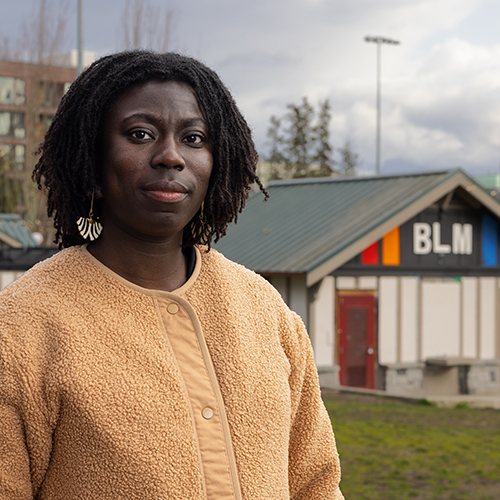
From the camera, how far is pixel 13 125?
3878 centimetres

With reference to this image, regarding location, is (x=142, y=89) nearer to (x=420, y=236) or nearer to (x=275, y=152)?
(x=420, y=236)

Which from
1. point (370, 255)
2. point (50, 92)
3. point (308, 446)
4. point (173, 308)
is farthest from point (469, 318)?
point (50, 92)

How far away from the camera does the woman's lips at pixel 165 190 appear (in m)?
1.71

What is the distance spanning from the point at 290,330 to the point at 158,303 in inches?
15.1

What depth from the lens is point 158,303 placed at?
5.92 feet

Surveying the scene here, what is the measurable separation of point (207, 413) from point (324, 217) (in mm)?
16053

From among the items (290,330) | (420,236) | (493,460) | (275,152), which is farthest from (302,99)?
(290,330)

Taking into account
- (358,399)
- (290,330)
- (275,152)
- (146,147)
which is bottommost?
(358,399)

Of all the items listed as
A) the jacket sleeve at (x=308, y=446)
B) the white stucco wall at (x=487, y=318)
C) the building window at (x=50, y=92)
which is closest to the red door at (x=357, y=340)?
the white stucco wall at (x=487, y=318)

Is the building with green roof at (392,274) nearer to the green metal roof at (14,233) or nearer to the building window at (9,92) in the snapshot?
the green metal roof at (14,233)

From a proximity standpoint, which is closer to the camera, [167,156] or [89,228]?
[167,156]

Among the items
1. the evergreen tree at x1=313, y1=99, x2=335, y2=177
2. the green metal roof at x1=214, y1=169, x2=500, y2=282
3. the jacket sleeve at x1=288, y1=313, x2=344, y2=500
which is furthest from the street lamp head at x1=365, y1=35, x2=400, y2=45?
the jacket sleeve at x1=288, y1=313, x2=344, y2=500

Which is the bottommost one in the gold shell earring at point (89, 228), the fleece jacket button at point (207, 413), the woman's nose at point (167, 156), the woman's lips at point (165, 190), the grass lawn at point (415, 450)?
the grass lawn at point (415, 450)

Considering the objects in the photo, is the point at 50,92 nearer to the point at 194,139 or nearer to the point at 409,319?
the point at 409,319
